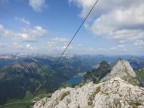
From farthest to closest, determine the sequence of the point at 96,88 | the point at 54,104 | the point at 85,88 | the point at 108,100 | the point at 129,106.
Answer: the point at 54,104 < the point at 85,88 < the point at 96,88 < the point at 108,100 < the point at 129,106

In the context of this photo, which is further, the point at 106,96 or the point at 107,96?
the point at 106,96

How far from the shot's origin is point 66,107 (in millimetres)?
88062

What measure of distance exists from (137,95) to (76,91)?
93.0 feet

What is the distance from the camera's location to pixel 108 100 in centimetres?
7369

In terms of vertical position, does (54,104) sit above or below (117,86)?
below

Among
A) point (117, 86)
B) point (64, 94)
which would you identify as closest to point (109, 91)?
point (117, 86)

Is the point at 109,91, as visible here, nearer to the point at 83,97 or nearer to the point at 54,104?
the point at 83,97

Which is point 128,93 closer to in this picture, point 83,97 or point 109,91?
point 109,91

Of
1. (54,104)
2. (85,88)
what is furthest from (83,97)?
(54,104)

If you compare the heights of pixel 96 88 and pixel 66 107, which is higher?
pixel 96 88

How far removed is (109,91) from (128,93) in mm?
6993

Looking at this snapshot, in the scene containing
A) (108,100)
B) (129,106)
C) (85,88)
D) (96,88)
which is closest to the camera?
(129,106)

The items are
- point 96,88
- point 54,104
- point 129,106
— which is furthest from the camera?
point 54,104

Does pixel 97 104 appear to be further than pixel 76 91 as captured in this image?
No
